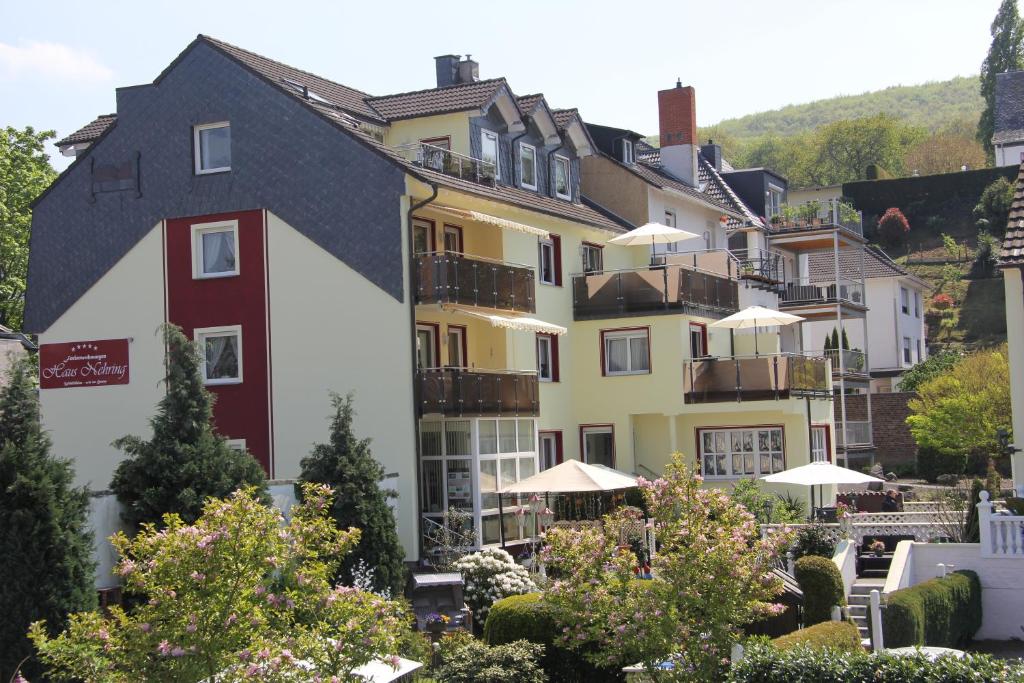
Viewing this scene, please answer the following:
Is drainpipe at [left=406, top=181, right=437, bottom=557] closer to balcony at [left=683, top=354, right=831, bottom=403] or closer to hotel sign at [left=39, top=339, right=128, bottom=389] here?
hotel sign at [left=39, top=339, right=128, bottom=389]

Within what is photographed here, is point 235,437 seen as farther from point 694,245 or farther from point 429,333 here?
point 694,245

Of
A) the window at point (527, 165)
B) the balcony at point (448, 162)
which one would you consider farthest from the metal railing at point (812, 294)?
the balcony at point (448, 162)

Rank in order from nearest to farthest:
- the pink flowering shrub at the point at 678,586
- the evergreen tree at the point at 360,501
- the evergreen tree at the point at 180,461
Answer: the pink flowering shrub at the point at 678,586, the evergreen tree at the point at 180,461, the evergreen tree at the point at 360,501

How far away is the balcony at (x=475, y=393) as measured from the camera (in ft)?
101

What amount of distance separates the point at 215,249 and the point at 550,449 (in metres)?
9.77

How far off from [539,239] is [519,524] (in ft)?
25.2

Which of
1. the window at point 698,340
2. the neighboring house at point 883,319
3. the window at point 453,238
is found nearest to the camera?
the window at point 453,238

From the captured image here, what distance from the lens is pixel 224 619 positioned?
1468 cm

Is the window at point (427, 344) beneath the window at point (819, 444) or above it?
above

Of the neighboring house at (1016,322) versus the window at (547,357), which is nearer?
the neighboring house at (1016,322)

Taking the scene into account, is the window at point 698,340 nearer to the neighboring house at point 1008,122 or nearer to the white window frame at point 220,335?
the white window frame at point 220,335

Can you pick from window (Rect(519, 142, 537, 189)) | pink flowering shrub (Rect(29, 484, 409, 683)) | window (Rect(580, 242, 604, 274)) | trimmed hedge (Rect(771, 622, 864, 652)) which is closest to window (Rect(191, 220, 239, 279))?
window (Rect(519, 142, 537, 189))

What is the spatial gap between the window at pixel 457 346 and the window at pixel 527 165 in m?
5.07

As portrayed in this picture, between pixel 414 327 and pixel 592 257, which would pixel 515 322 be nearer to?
pixel 414 327
